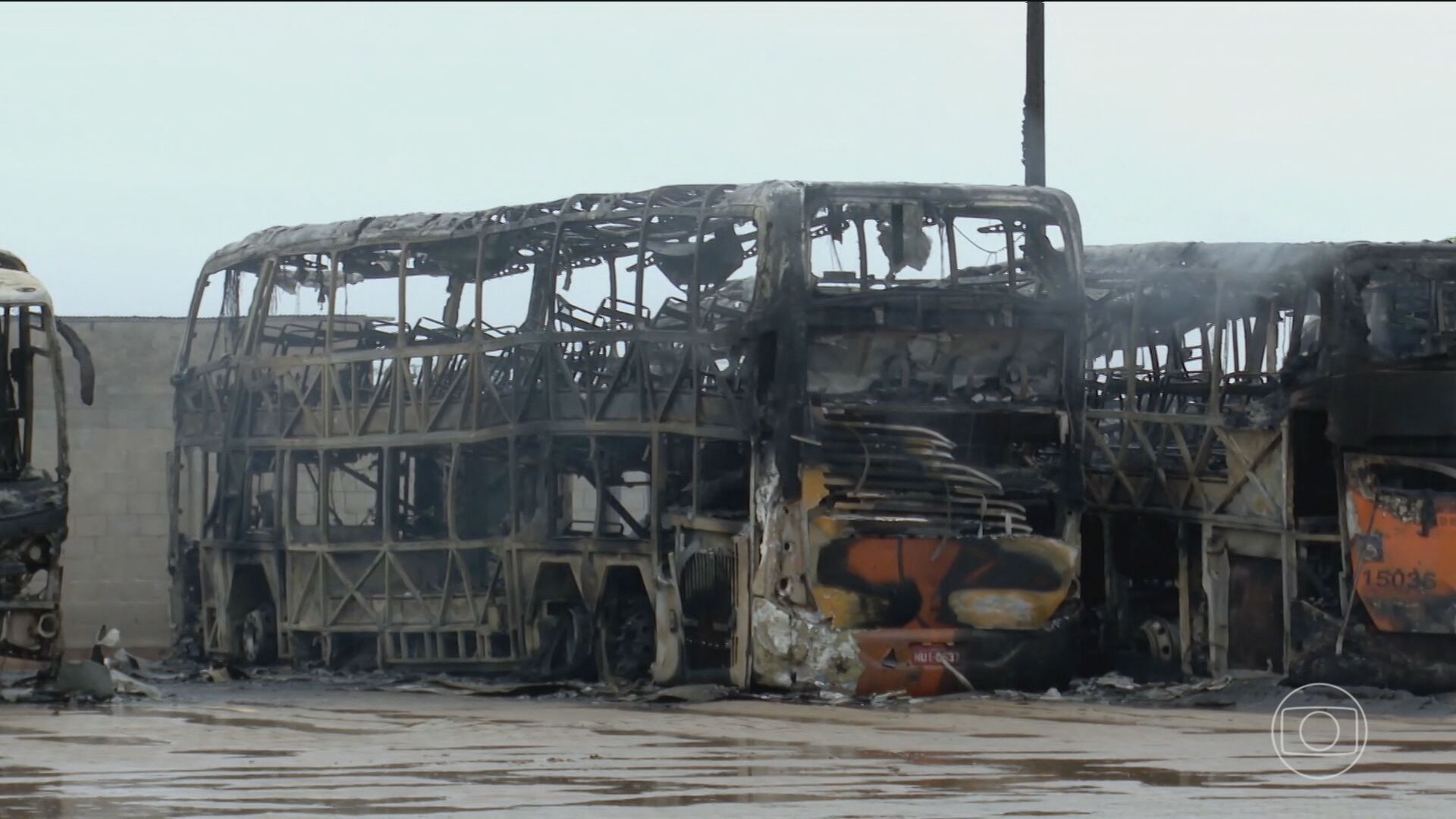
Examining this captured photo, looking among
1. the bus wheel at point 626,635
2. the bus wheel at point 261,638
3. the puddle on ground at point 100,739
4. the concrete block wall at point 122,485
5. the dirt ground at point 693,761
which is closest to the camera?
the dirt ground at point 693,761

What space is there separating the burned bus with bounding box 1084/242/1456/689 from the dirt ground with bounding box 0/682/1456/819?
1.09 metres

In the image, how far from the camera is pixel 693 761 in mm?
14047

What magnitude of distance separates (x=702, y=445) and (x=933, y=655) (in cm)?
264

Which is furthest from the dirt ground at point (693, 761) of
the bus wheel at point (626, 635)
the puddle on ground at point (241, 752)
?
the bus wheel at point (626, 635)

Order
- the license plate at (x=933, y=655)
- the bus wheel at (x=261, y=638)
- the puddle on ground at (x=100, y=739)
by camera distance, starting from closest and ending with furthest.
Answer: the puddle on ground at (x=100, y=739)
the license plate at (x=933, y=655)
the bus wheel at (x=261, y=638)

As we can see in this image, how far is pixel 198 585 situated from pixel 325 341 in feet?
13.3

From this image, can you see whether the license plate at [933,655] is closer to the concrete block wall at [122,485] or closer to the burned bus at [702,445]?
the burned bus at [702,445]

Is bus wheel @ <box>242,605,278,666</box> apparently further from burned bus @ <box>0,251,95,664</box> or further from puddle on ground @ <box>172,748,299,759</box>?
puddle on ground @ <box>172,748,299,759</box>

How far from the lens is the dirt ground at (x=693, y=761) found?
11.6 m

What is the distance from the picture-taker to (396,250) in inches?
907

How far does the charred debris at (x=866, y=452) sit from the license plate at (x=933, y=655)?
26 mm

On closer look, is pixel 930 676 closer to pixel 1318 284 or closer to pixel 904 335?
pixel 904 335

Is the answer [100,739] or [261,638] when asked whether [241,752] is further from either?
[261,638]

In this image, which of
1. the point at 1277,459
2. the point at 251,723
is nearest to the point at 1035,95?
the point at 1277,459
